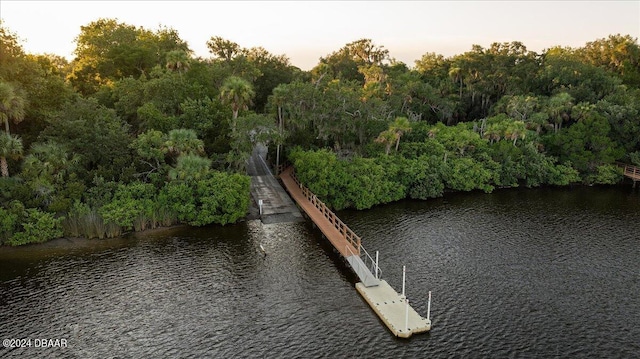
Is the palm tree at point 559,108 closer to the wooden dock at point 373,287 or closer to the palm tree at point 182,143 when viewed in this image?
the wooden dock at point 373,287

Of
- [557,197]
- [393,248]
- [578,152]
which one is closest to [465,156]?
[557,197]

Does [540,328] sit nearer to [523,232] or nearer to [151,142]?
[523,232]

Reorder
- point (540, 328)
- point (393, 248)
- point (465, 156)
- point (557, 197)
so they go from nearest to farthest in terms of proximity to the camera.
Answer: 1. point (540, 328)
2. point (393, 248)
3. point (557, 197)
4. point (465, 156)

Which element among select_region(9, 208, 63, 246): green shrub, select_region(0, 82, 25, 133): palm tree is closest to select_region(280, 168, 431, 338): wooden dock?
select_region(9, 208, 63, 246): green shrub

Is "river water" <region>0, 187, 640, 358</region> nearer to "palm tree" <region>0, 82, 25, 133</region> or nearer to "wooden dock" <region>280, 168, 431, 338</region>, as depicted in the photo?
"wooden dock" <region>280, 168, 431, 338</region>

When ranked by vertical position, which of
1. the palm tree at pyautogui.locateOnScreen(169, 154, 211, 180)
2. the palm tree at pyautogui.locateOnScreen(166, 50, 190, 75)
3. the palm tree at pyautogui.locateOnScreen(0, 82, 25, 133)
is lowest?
the palm tree at pyautogui.locateOnScreen(169, 154, 211, 180)

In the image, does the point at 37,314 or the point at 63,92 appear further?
the point at 63,92

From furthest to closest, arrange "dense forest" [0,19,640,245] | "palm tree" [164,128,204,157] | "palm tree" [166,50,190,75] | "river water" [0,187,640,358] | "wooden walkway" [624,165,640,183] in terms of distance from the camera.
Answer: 1. "wooden walkway" [624,165,640,183]
2. "palm tree" [166,50,190,75]
3. "palm tree" [164,128,204,157]
4. "dense forest" [0,19,640,245]
5. "river water" [0,187,640,358]

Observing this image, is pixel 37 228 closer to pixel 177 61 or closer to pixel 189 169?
pixel 189 169
